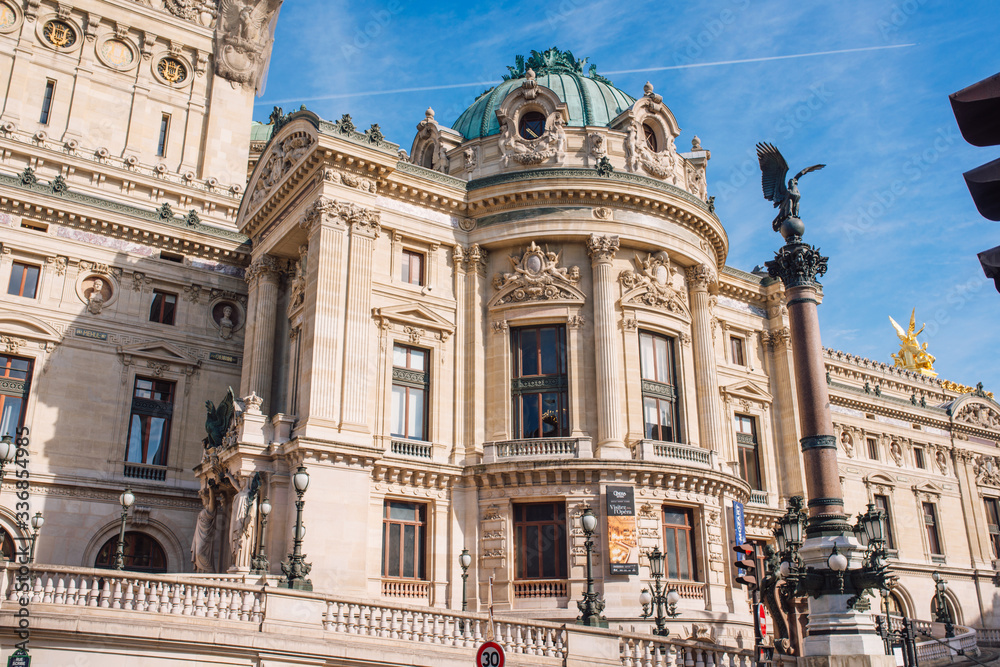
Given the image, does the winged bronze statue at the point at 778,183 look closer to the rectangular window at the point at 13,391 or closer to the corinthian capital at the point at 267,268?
the corinthian capital at the point at 267,268

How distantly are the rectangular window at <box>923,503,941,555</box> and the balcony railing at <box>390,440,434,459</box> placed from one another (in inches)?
1411

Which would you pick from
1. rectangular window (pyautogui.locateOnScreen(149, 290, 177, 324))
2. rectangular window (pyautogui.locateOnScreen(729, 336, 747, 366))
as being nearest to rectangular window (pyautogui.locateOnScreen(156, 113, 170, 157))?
rectangular window (pyautogui.locateOnScreen(149, 290, 177, 324))

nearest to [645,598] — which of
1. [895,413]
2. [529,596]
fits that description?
[529,596]

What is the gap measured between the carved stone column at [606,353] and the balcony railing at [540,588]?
452 centimetres

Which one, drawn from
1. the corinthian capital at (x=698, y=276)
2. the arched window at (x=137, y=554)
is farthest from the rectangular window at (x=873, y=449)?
the arched window at (x=137, y=554)

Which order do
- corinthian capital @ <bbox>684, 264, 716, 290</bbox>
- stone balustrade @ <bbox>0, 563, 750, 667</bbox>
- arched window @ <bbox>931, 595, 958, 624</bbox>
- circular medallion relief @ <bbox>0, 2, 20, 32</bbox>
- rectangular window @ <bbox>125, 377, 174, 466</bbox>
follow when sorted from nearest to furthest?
stone balustrade @ <bbox>0, 563, 750, 667</bbox>
rectangular window @ <bbox>125, 377, 174, 466</bbox>
corinthian capital @ <bbox>684, 264, 716, 290</bbox>
circular medallion relief @ <bbox>0, 2, 20, 32</bbox>
arched window @ <bbox>931, 595, 958, 624</bbox>

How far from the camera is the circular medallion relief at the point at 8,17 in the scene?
42688 millimetres

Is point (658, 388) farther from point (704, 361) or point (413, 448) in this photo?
point (413, 448)

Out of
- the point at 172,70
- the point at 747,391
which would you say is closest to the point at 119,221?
the point at 172,70

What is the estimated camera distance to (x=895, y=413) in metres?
54.7

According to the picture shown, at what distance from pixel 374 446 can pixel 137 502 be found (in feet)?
34.2

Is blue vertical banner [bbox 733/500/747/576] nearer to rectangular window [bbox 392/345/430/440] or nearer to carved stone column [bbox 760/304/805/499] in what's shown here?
carved stone column [bbox 760/304/805/499]

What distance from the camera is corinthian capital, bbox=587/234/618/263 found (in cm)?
3300

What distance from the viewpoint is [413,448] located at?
30.8 meters
